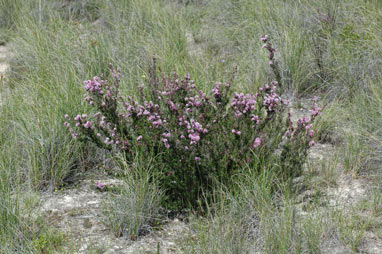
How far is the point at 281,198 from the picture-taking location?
9.93ft

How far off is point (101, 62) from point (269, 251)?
11.3 ft

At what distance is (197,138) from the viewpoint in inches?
123

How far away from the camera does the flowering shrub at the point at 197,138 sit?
10.6ft

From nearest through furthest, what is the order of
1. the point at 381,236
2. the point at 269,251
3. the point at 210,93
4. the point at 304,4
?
the point at 269,251
the point at 381,236
the point at 210,93
the point at 304,4

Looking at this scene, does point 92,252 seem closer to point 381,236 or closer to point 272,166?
point 272,166

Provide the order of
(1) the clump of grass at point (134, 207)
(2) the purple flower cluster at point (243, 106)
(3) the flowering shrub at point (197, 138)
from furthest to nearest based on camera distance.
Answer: (2) the purple flower cluster at point (243, 106) < (3) the flowering shrub at point (197, 138) < (1) the clump of grass at point (134, 207)

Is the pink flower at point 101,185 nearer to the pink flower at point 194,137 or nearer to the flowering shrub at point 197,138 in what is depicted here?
the flowering shrub at point 197,138

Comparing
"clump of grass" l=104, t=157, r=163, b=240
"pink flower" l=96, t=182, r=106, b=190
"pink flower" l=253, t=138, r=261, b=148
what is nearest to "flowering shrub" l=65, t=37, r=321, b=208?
"pink flower" l=253, t=138, r=261, b=148

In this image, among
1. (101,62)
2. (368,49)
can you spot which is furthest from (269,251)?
(101,62)

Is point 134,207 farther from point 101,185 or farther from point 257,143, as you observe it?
point 257,143

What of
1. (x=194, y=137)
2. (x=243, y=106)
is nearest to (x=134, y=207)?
(x=194, y=137)

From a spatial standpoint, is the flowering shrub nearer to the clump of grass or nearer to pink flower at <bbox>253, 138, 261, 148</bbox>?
pink flower at <bbox>253, 138, 261, 148</bbox>

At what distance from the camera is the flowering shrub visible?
10.6 feet

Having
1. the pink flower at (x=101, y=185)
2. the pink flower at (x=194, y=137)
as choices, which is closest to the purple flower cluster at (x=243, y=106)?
the pink flower at (x=194, y=137)
